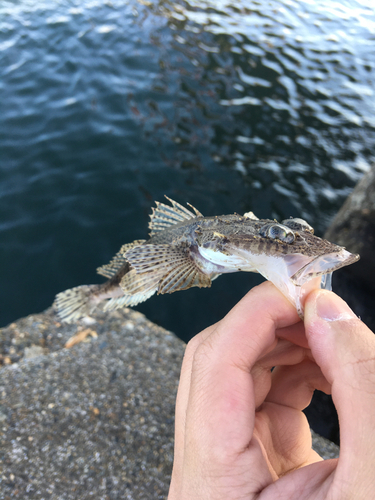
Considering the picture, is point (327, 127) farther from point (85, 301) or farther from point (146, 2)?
point (146, 2)

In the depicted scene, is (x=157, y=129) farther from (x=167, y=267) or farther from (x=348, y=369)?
(x=348, y=369)

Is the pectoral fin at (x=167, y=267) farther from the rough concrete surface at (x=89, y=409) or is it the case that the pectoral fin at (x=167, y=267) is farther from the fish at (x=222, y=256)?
the rough concrete surface at (x=89, y=409)

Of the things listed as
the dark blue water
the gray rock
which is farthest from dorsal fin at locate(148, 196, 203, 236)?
the gray rock

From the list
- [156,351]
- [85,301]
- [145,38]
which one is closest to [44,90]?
[145,38]

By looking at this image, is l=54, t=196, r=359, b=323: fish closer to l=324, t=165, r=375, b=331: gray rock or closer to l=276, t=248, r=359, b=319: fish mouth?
l=276, t=248, r=359, b=319: fish mouth

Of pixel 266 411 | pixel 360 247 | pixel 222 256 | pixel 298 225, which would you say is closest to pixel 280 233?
pixel 298 225

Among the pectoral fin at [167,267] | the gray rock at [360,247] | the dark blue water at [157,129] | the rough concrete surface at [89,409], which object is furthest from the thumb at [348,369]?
the dark blue water at [157,129]
